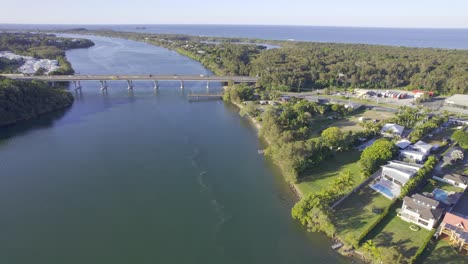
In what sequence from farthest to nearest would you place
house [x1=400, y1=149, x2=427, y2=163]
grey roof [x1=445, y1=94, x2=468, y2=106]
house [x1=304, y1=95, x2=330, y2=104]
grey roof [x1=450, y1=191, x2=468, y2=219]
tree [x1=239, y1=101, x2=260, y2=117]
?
house [x1=304, y1=95, x2=330, y2=104] < grey roof [x1=445, y1=94, x2=468, y2=106] < tree [x1=239, y1=101, x2=260, y2=117] < house [x1=400, y1=149, x2=427, y2=163] < grey roof [x1=450, y1=191, x2=468, y2=219]

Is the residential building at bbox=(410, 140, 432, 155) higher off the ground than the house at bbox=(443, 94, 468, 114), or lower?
lower

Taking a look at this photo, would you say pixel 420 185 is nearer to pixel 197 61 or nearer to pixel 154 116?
pixel 154 116

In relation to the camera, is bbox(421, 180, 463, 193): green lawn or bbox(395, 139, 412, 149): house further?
bbox(395, 139, 412, 149): house

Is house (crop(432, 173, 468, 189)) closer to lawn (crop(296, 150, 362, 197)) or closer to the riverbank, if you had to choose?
lawn (crop(296, 150, 362, 197))

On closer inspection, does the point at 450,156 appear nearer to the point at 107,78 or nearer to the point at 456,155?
the point at 456,155

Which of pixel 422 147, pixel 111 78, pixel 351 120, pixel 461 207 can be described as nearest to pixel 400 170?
pixel 461 207

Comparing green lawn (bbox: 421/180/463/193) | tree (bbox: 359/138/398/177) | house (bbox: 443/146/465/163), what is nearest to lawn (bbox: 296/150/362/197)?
tree (bbox: 359/138/398/177)
